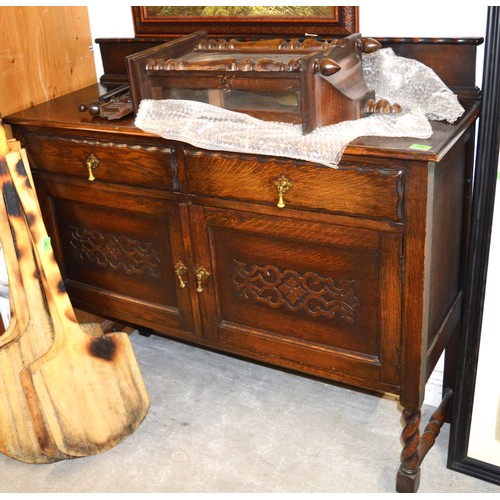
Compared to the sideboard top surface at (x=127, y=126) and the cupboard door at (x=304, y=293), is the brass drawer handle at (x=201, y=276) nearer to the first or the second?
the cupboard door at (x=304, y=293)

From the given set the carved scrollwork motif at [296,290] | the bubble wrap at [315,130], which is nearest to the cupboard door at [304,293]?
the carved scrollwork motif at [296,290]

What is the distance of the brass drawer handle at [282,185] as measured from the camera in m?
1.94

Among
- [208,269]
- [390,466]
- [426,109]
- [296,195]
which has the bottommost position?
[390,466]

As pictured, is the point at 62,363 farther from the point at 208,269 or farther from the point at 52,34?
the point at 52,34

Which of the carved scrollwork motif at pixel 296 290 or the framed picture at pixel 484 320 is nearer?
the framed picture at pixel 484 320

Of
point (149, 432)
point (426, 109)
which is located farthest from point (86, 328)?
point (426, 109)

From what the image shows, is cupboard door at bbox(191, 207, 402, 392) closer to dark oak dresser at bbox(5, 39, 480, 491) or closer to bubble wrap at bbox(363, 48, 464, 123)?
dark oak dresser at bbox(5, 39, 480, 491)

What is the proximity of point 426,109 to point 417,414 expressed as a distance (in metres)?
0.87

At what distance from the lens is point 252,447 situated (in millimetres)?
2398

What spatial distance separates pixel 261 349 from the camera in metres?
2.27

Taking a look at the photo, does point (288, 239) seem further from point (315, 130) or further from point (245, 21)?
point (245, 21)

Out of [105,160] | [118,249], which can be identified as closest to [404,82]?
[105,160]

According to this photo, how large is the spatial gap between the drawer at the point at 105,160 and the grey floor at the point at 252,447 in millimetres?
872

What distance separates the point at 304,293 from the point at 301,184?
343 millimetres
